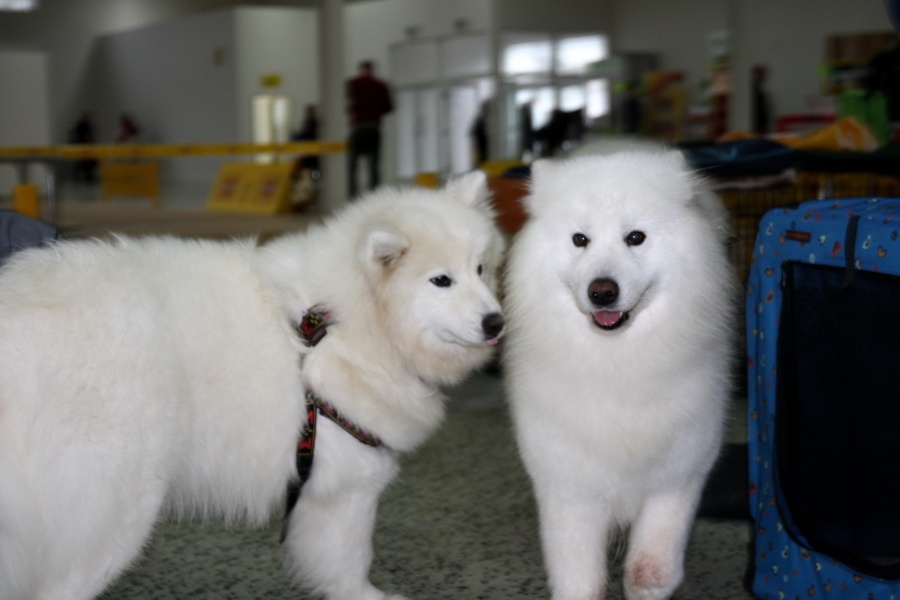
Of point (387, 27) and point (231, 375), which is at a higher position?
point (387, 27)

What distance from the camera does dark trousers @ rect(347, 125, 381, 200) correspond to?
13.6m

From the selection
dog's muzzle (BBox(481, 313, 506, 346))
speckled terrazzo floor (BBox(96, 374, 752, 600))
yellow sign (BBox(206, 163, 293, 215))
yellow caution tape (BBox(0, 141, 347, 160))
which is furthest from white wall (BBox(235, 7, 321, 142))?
dog's muzzle (BBox(481, 313, 506, 346))

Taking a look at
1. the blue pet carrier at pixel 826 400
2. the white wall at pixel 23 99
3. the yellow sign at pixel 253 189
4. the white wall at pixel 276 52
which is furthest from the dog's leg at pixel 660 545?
the white wall at pixel 23 99

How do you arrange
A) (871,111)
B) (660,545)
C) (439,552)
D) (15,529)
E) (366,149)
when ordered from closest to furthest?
(15,529) < (660,545) < (439,552) < (871,111) < (366,149)

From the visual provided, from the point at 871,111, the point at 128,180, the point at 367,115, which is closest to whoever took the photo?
the point at 871,111

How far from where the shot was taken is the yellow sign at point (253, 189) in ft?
52.7

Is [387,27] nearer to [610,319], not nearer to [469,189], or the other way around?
[469,189]

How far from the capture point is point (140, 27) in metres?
27.6

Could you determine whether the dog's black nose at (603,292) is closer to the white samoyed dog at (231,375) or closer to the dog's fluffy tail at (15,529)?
the white samoyed dog at (231,375)

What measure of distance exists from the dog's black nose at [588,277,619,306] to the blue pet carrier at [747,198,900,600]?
0.66 m

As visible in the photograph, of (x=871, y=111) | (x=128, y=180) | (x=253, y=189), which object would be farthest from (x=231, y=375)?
(x=128, y=180)

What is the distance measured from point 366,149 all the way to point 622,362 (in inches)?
457

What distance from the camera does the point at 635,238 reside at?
2.47 m

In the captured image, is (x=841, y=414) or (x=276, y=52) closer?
(x=841, y=414)
